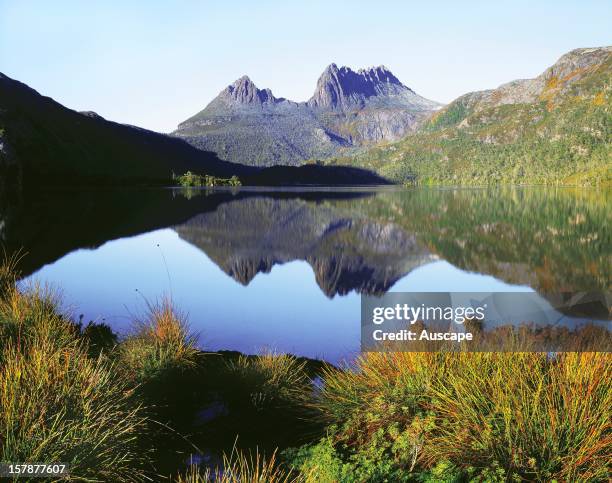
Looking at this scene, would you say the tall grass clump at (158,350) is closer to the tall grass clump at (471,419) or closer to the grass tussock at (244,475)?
the grass tussock at (244,475)

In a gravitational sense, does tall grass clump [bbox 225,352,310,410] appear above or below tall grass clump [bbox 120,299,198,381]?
below

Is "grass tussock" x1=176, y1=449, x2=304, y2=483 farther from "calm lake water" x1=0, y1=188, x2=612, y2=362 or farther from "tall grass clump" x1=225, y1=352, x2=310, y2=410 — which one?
"calm lake water" x1=0, y1=188, x2=612, y2=362

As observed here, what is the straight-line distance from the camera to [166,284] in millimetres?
24375

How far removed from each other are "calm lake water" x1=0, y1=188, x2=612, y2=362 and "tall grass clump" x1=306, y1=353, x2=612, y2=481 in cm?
637

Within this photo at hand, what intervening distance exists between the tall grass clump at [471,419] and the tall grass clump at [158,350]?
12.2 ft

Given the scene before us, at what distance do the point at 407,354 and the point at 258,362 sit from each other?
14.1 feet

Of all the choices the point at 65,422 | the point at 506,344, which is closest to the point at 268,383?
the point at 506,344

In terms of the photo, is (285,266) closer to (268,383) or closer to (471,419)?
(268,383)

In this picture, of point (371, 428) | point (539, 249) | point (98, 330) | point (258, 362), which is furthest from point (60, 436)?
point (539, 249)

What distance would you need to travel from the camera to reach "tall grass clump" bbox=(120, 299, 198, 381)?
9.86m
